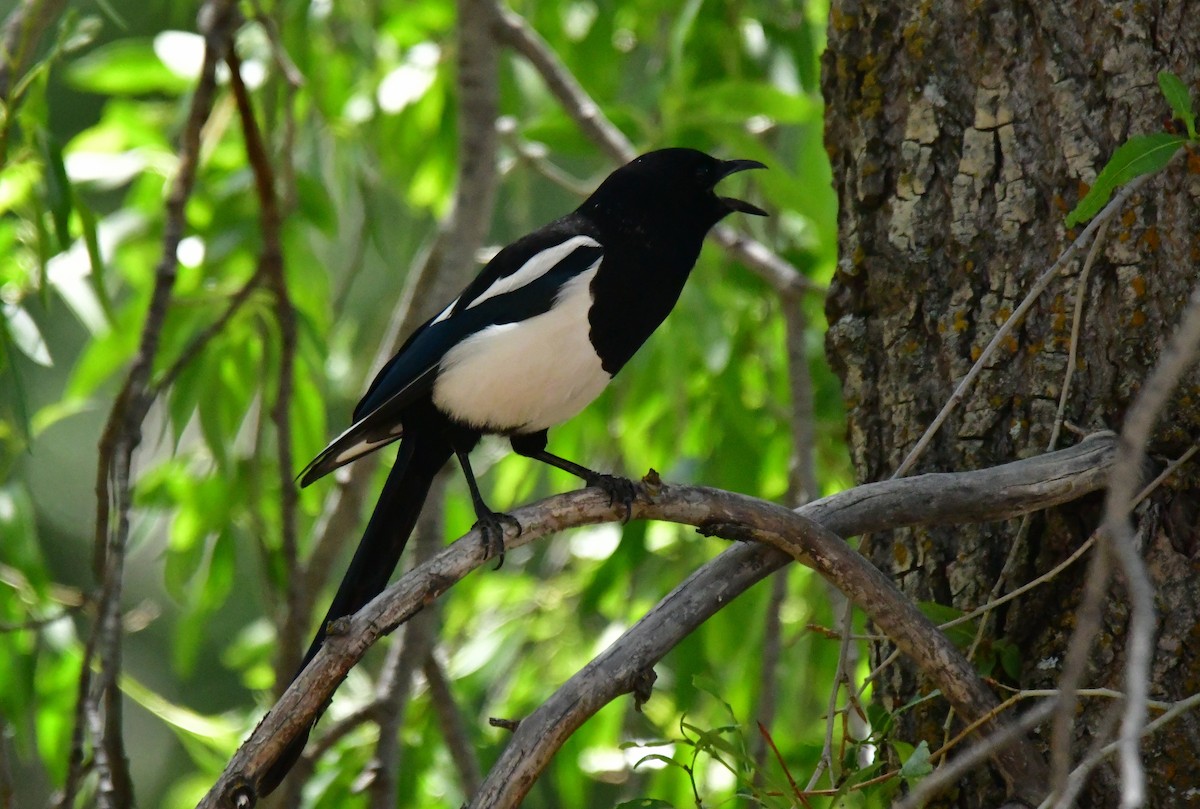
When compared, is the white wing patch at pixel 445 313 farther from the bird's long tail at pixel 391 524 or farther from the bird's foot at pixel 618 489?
the bird's foot at pixel 618 489

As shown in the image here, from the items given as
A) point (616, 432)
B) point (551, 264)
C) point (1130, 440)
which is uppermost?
point (616, 432)

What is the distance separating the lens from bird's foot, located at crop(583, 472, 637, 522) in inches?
66.1

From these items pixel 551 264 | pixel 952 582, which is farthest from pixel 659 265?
pixel 952 582

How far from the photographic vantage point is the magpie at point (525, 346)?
232cm

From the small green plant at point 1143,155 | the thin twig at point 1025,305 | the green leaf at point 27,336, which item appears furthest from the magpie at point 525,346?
the small green plant at point 1143,155

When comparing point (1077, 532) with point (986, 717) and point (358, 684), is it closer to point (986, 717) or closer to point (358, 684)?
point (986, 717)

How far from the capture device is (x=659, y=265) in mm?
2477

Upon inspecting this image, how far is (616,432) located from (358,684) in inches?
36.1

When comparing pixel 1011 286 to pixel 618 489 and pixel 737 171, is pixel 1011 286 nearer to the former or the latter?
pixel 618 489

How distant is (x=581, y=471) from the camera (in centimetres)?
247

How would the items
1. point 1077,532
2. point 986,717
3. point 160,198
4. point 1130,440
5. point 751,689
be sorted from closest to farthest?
point 1130,440 < point 986,717 < point 1077,532 < point 751,689 < point 160,198

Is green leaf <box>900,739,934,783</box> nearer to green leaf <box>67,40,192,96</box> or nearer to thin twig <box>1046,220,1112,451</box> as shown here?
thin twig <box>1046,220,1112,451</box>

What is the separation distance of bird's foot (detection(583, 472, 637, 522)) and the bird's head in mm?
524

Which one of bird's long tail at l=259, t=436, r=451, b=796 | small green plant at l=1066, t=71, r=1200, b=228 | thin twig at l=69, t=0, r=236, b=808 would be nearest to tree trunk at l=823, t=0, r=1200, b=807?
small green plant at l=1066, t=71, r=1200, b=228
